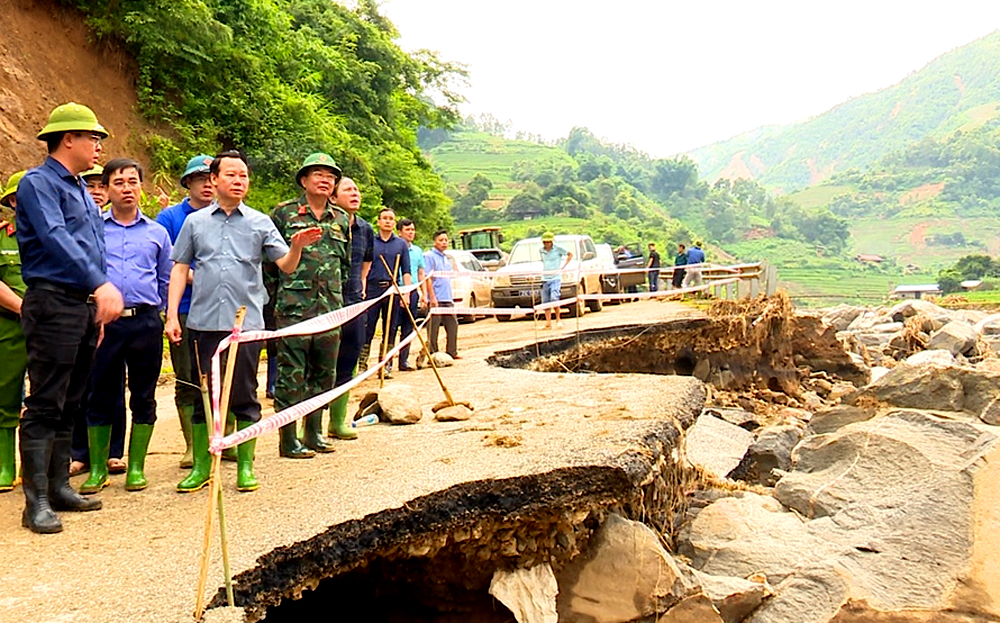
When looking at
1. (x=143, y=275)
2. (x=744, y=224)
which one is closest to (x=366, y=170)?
(x=143, y=275)

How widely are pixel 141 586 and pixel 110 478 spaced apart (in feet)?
6.74

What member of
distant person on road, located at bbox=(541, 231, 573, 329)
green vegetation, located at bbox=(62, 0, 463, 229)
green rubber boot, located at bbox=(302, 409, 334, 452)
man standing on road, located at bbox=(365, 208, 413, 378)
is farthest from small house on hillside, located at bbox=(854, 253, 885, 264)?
green rubber boot, located at bbox=(302, 409, 334, 452)

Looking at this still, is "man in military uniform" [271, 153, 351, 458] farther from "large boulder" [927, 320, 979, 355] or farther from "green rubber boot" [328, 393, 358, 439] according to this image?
"large boulder" [927, 320, 979, 355]

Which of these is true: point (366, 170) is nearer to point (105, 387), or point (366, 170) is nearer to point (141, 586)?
point (105, 387)

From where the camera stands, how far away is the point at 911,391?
9.48m

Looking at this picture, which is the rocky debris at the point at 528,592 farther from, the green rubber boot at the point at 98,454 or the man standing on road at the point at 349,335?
the green rubber boot at the point at 98,454

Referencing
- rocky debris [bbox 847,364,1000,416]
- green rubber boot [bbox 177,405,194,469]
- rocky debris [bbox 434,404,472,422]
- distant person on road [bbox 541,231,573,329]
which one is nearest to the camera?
green rubber boot [bbox 177,405,194,469]

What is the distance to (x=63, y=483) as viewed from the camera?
4.15m

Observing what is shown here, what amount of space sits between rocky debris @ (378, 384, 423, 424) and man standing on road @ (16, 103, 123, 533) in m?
2.73

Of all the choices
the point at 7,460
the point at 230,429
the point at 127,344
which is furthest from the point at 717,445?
the point at 7,460

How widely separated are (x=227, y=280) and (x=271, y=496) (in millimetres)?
1222

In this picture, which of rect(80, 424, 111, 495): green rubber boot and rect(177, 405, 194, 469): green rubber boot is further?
rect(177, 405, 194, 469): green rubber boot

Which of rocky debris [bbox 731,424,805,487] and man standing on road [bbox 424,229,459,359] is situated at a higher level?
man standing on road [bbox 424,229,459,359]

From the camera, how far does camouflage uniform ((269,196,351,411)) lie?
16.4 feet
